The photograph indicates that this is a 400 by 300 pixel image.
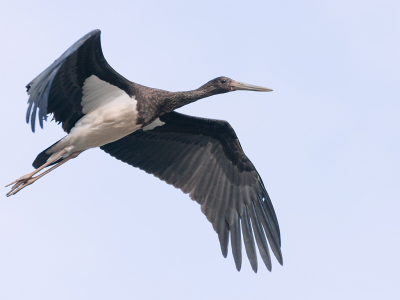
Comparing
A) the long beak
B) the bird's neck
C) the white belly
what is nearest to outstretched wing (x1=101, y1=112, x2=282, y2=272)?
the bird's neck

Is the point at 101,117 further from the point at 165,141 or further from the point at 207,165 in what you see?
the point at 207,165

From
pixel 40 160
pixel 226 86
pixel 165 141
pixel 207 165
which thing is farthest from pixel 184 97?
pixel 40 160

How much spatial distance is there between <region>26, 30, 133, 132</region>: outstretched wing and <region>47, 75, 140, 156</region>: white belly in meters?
0.05

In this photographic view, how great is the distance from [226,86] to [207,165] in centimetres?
151

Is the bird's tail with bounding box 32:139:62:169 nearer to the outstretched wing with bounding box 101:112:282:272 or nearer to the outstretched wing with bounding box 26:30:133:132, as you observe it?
the outstretched wing with bounding box 26:30:133:132

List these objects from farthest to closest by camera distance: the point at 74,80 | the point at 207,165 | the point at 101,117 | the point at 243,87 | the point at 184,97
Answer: the point at 207,165
the point at 243,87
the point at 184,97
the point at 101,117
the point at 74,80

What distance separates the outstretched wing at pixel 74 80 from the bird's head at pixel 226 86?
175 centimetres

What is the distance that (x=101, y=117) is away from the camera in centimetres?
1230

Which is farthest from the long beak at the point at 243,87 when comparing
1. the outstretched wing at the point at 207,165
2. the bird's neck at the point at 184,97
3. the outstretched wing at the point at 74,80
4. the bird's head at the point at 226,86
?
the outstretched wing at the point at 74,80

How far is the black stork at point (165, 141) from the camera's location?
12141mm

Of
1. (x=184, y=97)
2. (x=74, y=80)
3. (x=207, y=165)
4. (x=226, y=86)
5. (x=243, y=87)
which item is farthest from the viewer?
(x=207, y=165)

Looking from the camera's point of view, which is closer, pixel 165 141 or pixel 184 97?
pixel 184 97

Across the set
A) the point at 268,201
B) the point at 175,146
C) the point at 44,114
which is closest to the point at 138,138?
the point at 175,146

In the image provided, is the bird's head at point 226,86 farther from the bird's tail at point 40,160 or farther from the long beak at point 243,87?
the bird's tail at point 40,160
